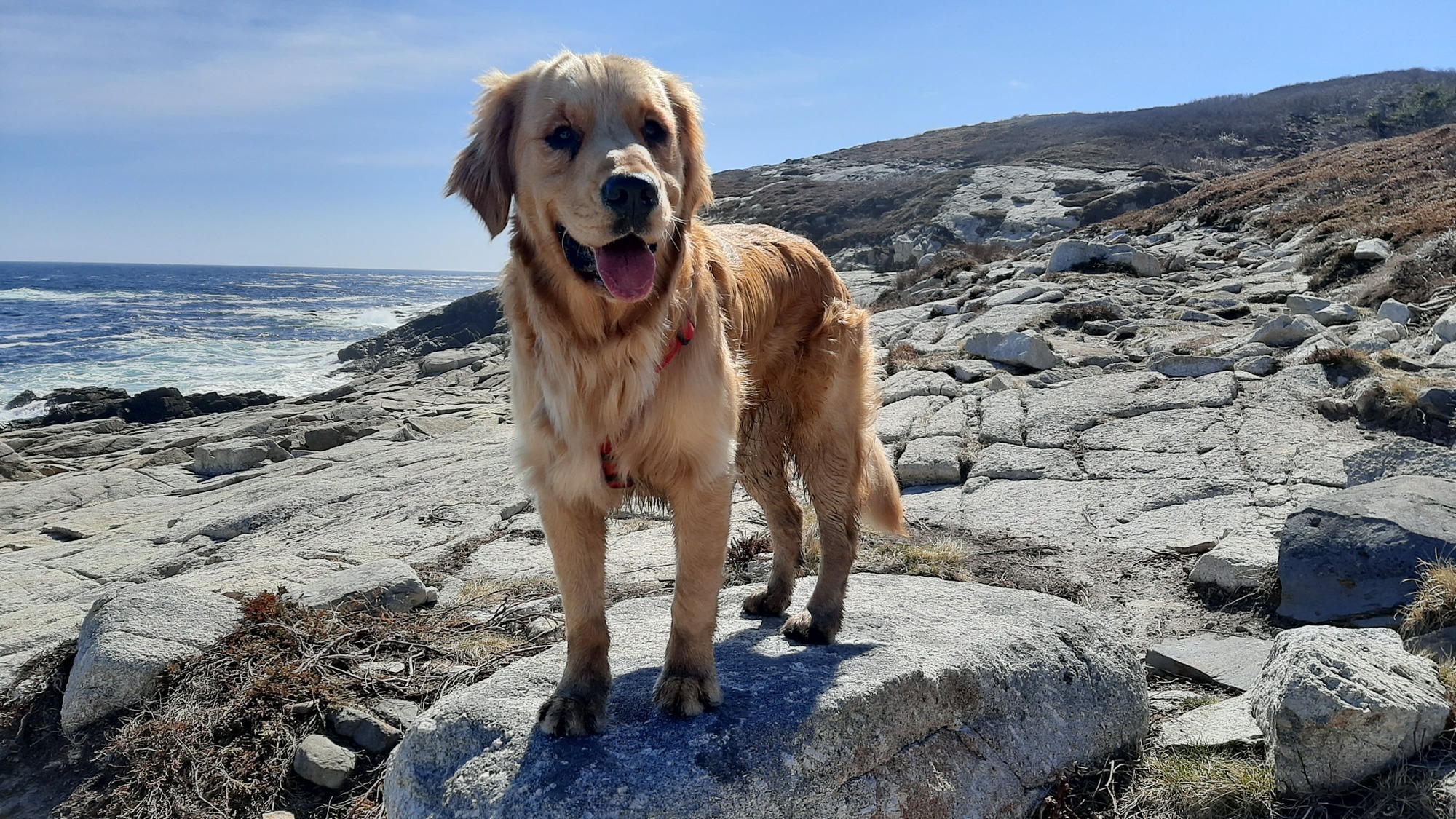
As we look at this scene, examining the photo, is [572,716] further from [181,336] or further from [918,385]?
[181,336]

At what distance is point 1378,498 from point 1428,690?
1.70 meters

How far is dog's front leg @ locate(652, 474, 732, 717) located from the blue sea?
72.8 ft

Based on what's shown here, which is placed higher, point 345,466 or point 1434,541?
point 1434,541

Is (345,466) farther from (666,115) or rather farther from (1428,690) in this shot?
(1428,690)

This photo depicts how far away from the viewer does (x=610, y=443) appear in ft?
9.12

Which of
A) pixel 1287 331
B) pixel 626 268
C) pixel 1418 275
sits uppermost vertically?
pixel 626 268

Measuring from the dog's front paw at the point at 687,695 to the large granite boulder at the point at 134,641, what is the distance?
2.59m

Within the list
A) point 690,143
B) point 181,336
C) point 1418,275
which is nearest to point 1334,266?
point 1418,275

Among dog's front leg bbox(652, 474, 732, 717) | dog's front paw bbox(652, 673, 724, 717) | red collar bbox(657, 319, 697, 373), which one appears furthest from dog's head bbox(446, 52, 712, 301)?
dog's front paw bbox(652, 673, 724, 717)

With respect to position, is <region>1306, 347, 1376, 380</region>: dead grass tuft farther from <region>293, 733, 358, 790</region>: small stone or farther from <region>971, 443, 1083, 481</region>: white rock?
<region>293, 733, 358, 790</region>: small stone

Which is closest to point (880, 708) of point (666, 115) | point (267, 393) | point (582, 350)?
point (582, 350)

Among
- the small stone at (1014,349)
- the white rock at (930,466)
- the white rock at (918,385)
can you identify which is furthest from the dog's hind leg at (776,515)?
the small stone at (1014,349)

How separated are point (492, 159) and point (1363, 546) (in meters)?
3.88

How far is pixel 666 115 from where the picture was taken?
2936 millimetres
